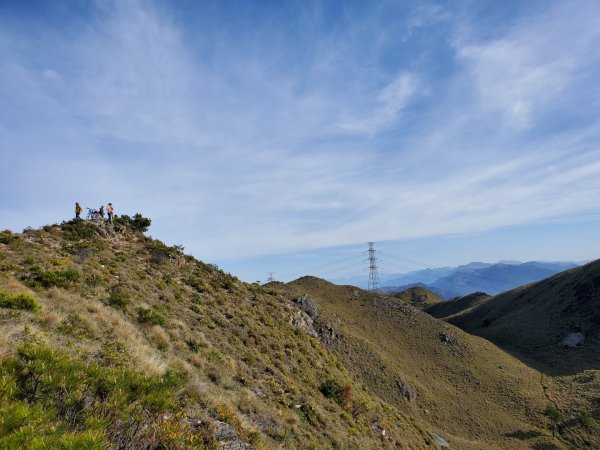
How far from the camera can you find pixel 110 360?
12844 mm

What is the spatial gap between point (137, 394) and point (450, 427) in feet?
162

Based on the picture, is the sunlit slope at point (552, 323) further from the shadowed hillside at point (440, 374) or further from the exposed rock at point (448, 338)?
the exposed rock at point (448, 338)

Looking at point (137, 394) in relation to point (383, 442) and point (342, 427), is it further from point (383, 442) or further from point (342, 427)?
point (383, 442)

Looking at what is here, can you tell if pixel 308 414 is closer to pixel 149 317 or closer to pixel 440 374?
pixel 149 317

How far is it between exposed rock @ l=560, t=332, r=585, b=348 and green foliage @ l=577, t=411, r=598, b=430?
27937 millimetres

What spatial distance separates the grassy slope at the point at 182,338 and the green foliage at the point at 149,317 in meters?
0.08

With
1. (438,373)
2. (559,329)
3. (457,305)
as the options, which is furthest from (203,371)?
(457,305)

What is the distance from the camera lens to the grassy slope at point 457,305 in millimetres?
124875

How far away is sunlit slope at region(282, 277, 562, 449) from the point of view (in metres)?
45.1

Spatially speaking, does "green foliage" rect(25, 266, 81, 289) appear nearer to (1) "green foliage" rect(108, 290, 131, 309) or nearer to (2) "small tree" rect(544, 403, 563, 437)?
(1) "green foliage" rect(108, 290, 131, 309)

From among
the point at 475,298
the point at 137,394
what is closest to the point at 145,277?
the point at 137,394

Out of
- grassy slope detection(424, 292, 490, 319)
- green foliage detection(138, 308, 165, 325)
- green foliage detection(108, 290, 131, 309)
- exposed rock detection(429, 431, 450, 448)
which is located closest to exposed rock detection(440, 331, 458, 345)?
exposed rock detection(429, 431, 450, 448)

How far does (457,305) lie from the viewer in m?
130

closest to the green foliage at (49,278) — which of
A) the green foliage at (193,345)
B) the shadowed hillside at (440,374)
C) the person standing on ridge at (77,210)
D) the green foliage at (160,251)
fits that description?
the green foliage at (193,345)
